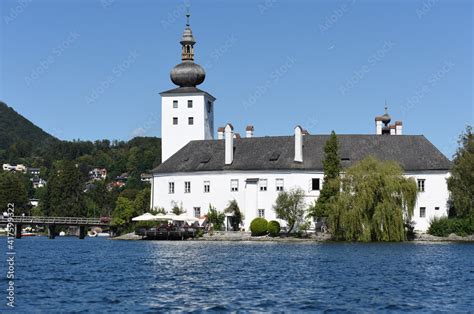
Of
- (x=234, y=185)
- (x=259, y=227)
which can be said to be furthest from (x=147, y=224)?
(x=259, y=227)

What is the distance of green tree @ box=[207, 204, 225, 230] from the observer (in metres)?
67.3

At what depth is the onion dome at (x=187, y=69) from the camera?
252ft

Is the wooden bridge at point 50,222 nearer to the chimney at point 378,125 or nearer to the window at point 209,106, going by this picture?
the window at point 209,106

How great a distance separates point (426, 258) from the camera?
40.5 metres

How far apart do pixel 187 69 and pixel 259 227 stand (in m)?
19.8

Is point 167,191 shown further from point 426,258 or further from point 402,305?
point 402,305

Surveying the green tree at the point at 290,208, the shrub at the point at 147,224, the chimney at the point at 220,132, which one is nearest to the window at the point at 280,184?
the green tree at the point at 290,208

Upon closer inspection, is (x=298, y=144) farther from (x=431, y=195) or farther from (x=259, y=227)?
(x=431, y=195)

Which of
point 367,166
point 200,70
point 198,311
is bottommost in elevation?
point 198,311

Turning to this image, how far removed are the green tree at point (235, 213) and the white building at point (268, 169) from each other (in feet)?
1.57

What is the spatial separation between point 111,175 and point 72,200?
3330 inches

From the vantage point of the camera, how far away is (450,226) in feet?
200

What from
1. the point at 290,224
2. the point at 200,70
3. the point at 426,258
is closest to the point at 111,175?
the point at 200,70

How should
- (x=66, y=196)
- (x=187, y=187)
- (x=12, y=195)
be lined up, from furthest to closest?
(x=66, y=196) < (x=12, y=195) < (x=187, y=187)
